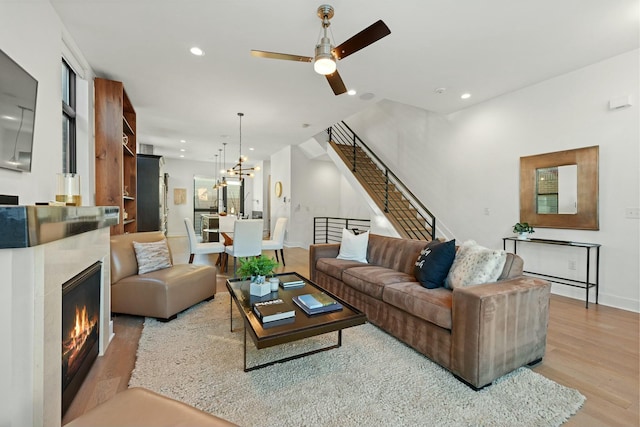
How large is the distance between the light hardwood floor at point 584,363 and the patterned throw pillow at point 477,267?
0.73 metres

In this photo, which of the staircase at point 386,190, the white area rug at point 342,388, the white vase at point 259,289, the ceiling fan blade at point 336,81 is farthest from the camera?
the staircase at point 386,190

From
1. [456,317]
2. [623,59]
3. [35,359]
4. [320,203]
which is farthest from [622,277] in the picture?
[320,203]

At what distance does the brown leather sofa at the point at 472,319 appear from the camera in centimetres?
173

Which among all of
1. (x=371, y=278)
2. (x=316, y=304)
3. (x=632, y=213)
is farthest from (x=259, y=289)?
(x=632, y=213)

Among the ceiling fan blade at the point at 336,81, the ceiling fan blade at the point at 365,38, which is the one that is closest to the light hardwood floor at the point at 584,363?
the ceiling fan blade at the point at 365,38

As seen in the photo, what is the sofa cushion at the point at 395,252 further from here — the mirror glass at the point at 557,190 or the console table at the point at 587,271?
the mirror glass at the point at 557,190

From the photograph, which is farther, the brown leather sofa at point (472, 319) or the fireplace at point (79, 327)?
the brown leather sofa at point (472, 319)

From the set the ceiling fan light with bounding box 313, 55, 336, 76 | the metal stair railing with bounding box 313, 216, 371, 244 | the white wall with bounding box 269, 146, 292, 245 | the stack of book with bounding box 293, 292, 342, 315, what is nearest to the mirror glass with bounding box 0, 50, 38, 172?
the ceiling fan light with bounding box 313, 55, 336, 76

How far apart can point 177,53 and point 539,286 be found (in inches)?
159

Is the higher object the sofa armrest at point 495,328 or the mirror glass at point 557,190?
the mirror glass at point 557,190

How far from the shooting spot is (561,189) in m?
3.62

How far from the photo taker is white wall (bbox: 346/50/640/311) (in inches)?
124

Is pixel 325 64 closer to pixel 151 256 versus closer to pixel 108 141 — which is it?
pixel 151 256

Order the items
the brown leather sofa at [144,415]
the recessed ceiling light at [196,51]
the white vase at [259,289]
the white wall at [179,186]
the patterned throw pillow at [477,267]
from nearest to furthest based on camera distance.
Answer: the brown leather sofa at [144,415] → the patterned throw pillow at [477,267] → the white vase at [259,289] → the recessed ceiling light at [196,51] → the white wall at [179,186]
